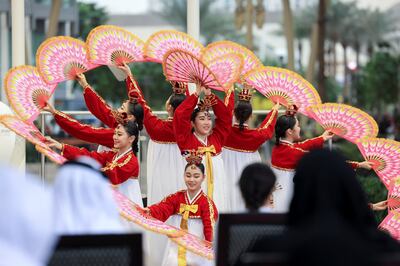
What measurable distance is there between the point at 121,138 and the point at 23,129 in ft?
3.07

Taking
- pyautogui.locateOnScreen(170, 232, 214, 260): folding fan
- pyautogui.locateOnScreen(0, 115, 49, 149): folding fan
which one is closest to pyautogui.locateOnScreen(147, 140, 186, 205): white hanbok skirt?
pyautogui.locateOnScreen(0, 115, 49, 149): folding fan

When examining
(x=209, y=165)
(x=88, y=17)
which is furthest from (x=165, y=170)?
(x=88, y=17)

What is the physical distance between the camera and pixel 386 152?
10.2m

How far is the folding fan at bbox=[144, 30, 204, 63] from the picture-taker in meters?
10.6

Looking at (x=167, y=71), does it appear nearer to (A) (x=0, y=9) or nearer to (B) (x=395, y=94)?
(A) (x=0, y=9)

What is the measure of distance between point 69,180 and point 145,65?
5249 cm

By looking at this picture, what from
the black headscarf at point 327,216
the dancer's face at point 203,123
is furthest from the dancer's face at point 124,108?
the black headscarf at point 327,216

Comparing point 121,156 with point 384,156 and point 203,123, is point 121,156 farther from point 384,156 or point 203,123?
point 384,156

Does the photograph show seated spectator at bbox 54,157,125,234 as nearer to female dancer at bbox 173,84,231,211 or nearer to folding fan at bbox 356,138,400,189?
female dancer at bbox 173,84,231,211

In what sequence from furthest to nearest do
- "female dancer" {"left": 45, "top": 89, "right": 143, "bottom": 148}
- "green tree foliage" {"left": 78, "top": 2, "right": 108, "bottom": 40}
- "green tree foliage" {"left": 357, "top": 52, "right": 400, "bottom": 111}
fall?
1. "green tree foliage" {"left": 78, "top": 2, "right": 108, "bottom": 40}
2. "green tree foliage" {"left": 357, "top": 52, "right": 400, "bottom": 111}
3. "female dancer" {"left": 45, "top": 89, "right": 143, "bottom": 148}

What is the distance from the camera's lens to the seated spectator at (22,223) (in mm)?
4418

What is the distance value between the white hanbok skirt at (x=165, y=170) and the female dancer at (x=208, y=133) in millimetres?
685

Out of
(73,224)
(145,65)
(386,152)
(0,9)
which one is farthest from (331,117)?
(145,65)

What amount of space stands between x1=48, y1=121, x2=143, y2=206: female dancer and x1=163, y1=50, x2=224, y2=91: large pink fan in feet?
1.92
